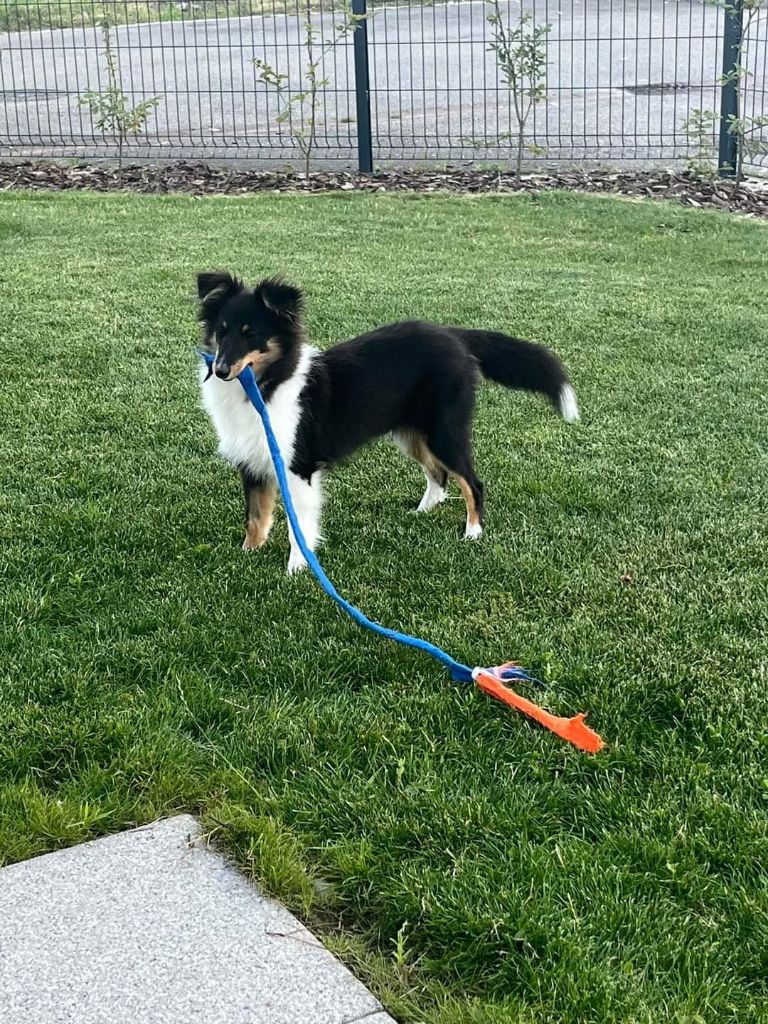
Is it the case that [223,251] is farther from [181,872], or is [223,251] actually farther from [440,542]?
[181,872]

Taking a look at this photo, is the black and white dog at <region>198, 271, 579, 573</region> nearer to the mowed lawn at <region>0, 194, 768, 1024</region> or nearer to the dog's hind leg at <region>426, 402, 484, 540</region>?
the dog's hind leg at <region>426, 402, 484, 540</region>

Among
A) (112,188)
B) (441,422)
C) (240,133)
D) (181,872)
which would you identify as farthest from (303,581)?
(240,133)

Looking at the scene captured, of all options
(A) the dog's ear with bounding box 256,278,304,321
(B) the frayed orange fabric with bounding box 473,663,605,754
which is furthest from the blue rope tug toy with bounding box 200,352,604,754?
(A) the dog's ear with bounding box 256,278,304,321

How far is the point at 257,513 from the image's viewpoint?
4.04 m

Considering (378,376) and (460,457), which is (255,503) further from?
(460,457)

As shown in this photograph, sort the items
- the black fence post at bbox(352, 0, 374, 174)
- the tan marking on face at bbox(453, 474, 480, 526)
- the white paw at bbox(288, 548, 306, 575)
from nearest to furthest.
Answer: the white paw at bbox(288, 548, 306, 575) → the tan marking on face at bbox(453, 474, 480, 526) → the black fence post at bbox(352, 0, 374, 174)

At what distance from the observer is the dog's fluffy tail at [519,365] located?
4.37 metres

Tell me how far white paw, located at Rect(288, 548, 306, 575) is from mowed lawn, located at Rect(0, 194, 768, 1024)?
0.05m

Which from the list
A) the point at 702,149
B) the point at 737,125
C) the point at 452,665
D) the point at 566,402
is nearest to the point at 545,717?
the point at 452,665

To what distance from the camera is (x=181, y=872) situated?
2357mm

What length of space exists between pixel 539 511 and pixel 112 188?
7.87 meters

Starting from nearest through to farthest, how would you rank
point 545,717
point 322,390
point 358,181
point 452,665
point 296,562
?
point 545,717 → point 452,665 → point 296,562 → point 322,390 → point 358,181

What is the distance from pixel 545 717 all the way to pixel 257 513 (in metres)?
1.61

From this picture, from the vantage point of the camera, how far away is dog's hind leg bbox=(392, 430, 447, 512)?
436cm
